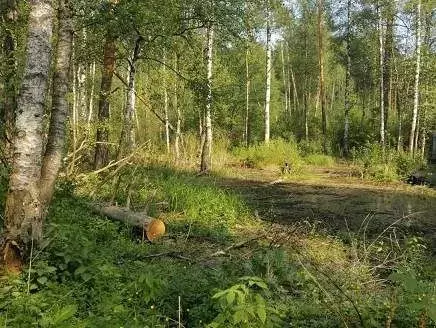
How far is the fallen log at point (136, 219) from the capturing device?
7352 mm

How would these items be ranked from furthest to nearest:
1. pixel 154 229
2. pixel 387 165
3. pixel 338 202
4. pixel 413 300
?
pixel 387 165, pixel 338 202, pixel 154 229, pixel 413 300

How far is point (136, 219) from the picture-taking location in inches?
297

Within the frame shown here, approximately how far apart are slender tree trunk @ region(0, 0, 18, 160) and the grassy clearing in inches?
98.2

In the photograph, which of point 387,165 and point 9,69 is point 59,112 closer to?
point 9,69

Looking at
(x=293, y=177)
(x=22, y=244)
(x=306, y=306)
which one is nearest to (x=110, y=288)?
(x=22, y=244)

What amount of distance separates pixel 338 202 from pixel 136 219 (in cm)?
673

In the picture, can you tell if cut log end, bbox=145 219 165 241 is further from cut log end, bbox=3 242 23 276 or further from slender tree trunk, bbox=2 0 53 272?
cut log end, bbox=3 242 23 276

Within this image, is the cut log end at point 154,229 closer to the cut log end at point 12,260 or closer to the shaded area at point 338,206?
the shaded area at point 338,206

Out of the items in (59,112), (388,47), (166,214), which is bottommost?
(166,214)

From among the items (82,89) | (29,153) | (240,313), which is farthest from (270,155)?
(240,313)

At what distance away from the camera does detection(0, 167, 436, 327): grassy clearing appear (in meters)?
3.46

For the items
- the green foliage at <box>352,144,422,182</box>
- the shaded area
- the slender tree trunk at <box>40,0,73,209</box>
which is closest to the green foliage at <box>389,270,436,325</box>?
the slender tree trunk at <box>40,0,73,209</box>

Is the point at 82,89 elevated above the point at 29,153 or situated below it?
above

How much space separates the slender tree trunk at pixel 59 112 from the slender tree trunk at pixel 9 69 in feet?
11.7
